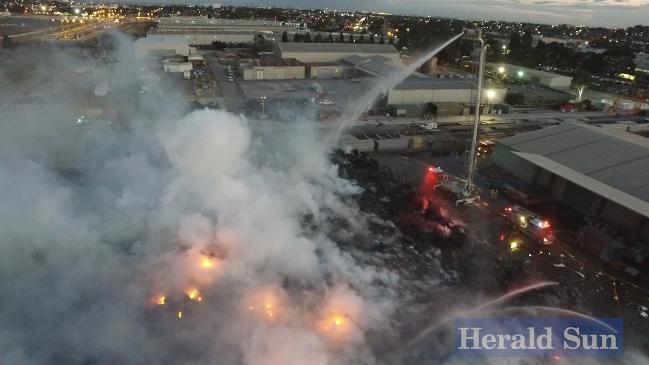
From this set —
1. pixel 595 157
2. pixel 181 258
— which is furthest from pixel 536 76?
pixel 181 258

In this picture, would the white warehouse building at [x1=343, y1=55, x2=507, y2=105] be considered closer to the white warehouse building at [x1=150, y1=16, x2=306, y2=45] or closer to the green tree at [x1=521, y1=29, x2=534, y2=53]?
the green tree at [x1=521, y1=29, x2=534, y2=53]

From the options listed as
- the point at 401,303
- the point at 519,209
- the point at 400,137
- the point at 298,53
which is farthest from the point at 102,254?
the point at 298,53

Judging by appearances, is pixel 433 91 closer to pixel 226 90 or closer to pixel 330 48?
pixel 226 90

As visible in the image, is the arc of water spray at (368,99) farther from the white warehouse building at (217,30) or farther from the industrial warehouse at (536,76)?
the white warehouse building at (217,30)

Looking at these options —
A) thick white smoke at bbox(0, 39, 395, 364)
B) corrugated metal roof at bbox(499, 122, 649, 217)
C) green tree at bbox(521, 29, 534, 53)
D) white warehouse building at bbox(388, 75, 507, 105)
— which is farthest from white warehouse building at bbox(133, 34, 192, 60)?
green tree at bbox(521, 29, 534, 53)

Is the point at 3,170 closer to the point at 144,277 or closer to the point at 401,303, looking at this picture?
the point at 144,277

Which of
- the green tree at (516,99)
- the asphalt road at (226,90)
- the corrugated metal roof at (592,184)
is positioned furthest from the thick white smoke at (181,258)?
the green tree at (516,99)
